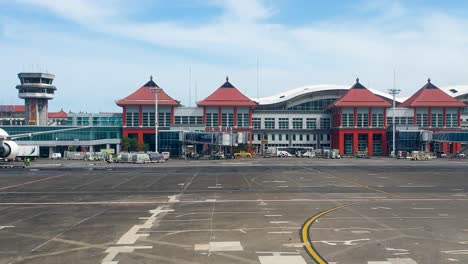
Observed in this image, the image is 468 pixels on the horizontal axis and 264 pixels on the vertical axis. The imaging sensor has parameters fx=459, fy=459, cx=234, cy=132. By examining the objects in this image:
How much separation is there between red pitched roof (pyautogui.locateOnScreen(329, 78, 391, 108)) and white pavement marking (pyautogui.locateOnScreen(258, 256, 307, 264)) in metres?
131

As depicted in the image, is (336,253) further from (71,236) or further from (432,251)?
(71,236)

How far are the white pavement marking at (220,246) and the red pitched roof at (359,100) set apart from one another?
5070 inches

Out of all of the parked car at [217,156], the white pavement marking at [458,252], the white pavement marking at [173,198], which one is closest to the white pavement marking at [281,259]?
the white pavement marking at [458,252]

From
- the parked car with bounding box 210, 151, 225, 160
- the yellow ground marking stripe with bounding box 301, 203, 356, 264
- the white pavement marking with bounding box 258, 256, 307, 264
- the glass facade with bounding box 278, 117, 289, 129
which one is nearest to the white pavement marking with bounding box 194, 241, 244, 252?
the white pavement marking with bounding box 258, 256, 307, 264

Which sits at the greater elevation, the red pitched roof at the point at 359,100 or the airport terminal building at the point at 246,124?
the red pitched roof at the point at 359,100

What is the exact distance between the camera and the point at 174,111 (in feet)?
479

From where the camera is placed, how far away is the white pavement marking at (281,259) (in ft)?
53.1

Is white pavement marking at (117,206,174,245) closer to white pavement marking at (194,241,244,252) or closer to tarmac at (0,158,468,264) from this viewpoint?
tarmac at (0,158,468,264)

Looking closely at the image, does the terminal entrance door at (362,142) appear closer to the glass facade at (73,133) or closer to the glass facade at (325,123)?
the glass facade at (325,123)

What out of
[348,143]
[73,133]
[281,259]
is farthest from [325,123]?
[281,259]

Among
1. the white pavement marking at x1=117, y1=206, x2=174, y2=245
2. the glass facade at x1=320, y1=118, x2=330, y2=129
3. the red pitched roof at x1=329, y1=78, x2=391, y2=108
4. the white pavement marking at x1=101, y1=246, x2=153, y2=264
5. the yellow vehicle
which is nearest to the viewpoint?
the white pavement marking at x1=101, y1=246, x2=153, y2=264

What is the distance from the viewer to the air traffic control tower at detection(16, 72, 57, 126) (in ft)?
532

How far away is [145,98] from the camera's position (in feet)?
469

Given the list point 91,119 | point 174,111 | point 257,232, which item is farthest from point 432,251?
point 91,119
